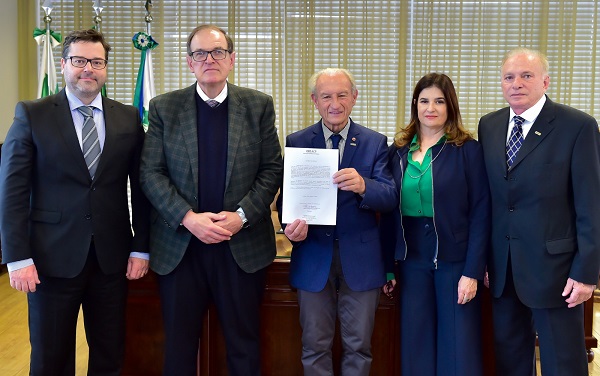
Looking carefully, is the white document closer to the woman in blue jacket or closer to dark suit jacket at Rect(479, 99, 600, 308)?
the woman in blue jacket

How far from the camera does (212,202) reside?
7.64 ft

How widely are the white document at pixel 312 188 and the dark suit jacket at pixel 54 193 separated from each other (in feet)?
2.23

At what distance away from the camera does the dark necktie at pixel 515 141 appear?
227 cm

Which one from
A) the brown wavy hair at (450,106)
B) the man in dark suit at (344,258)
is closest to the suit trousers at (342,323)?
the man in dark suit at (344,258)

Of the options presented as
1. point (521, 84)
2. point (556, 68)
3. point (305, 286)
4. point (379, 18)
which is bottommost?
point (305, 286)

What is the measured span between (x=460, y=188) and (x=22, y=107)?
1.69 meters

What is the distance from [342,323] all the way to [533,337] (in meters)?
0.75

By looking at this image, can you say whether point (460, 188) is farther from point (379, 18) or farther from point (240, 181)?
point (379, 18)

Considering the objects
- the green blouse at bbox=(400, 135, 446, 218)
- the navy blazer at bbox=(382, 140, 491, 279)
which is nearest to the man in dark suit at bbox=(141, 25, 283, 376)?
the green blouse at bbox=(400, 135, 446, 218)

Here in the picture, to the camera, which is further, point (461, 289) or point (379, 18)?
point (379, 18)

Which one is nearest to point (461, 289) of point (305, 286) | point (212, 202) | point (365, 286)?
point (365, 286)

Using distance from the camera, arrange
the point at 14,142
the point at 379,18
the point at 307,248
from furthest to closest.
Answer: the point at 379,18
the point at 307,248
the point at 14,142

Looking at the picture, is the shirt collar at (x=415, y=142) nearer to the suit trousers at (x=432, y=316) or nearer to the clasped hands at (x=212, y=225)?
the suit trousers at (x=432, y=316)

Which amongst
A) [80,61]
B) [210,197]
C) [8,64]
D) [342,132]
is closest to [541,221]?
[342,132]
